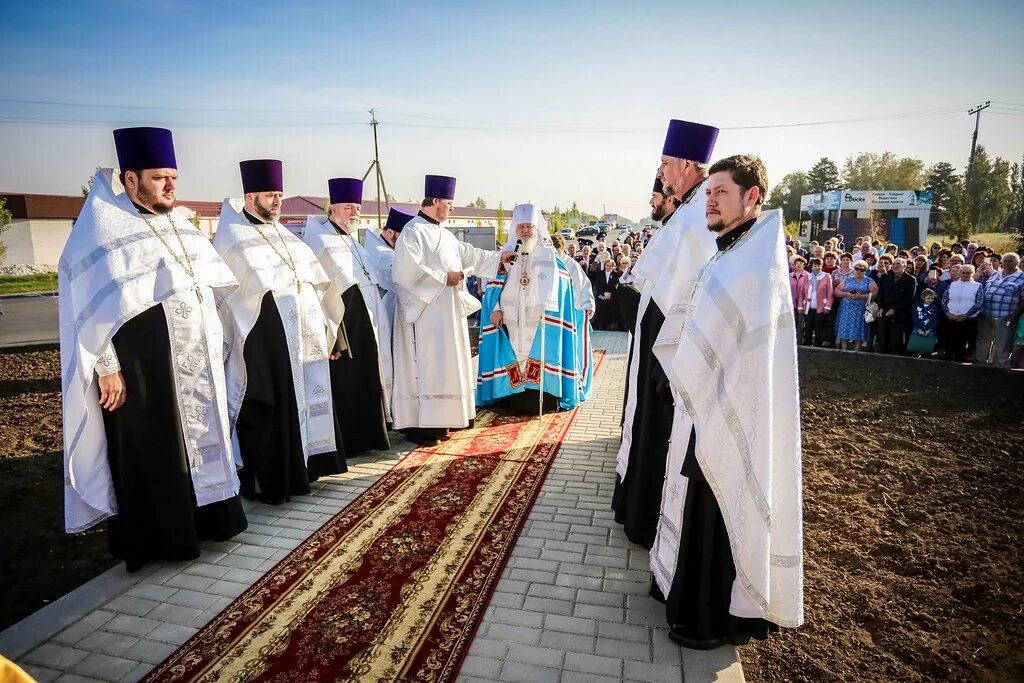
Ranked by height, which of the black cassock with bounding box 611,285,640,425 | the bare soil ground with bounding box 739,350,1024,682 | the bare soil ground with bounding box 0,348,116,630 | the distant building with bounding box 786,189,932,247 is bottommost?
the bare soil ground with bounding box 739,350,1024,682

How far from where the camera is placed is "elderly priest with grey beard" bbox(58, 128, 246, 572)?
3.60 m

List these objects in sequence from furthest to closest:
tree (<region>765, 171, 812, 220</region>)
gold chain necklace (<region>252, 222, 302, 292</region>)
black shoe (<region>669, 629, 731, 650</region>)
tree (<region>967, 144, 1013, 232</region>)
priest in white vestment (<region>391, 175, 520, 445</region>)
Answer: tree (<region>765, 171, 812, 220</region>) → tree (<region>967, 144, 1013, 232</region>) → priest in white vestment (<region>391, 175, 520, 445</region>) → gold chain necklace (<region>252, 222, 302, 292</region>) → black shoe (<region>669, 629, 731, 650</region>)

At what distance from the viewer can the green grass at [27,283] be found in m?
28.2

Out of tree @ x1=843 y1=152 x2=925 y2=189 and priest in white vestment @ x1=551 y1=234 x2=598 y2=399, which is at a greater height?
tree @ x1=843 y1=152 x2=925 y2=189

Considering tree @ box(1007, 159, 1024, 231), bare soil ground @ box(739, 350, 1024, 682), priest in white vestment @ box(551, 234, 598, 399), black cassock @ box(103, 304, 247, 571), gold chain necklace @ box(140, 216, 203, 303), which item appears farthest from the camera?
tree @ box(1007, 159, 1024, 231)

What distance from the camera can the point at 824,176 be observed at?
262 feet

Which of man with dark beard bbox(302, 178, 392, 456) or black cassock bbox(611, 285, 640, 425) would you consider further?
man with dark beard bbox(302, 178, 392, 456)

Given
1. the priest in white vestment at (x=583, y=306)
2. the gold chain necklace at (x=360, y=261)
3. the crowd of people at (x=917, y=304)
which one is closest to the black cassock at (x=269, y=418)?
the gold chain necklace at (x=360, y=261)

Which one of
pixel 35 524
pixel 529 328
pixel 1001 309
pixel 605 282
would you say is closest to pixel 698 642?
pixel 529 328

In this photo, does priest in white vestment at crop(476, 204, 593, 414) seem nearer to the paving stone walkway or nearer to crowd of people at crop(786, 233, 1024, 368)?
the paving stone walkway

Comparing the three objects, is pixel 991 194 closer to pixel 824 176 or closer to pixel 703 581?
pixel 824 176

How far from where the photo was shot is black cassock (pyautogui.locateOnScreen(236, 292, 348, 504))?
4742 mm

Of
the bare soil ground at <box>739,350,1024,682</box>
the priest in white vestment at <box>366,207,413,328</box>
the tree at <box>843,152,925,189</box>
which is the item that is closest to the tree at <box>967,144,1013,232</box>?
the tree at <box>843,152,925,189</box>

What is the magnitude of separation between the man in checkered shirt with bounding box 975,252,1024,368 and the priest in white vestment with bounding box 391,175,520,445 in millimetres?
9085
